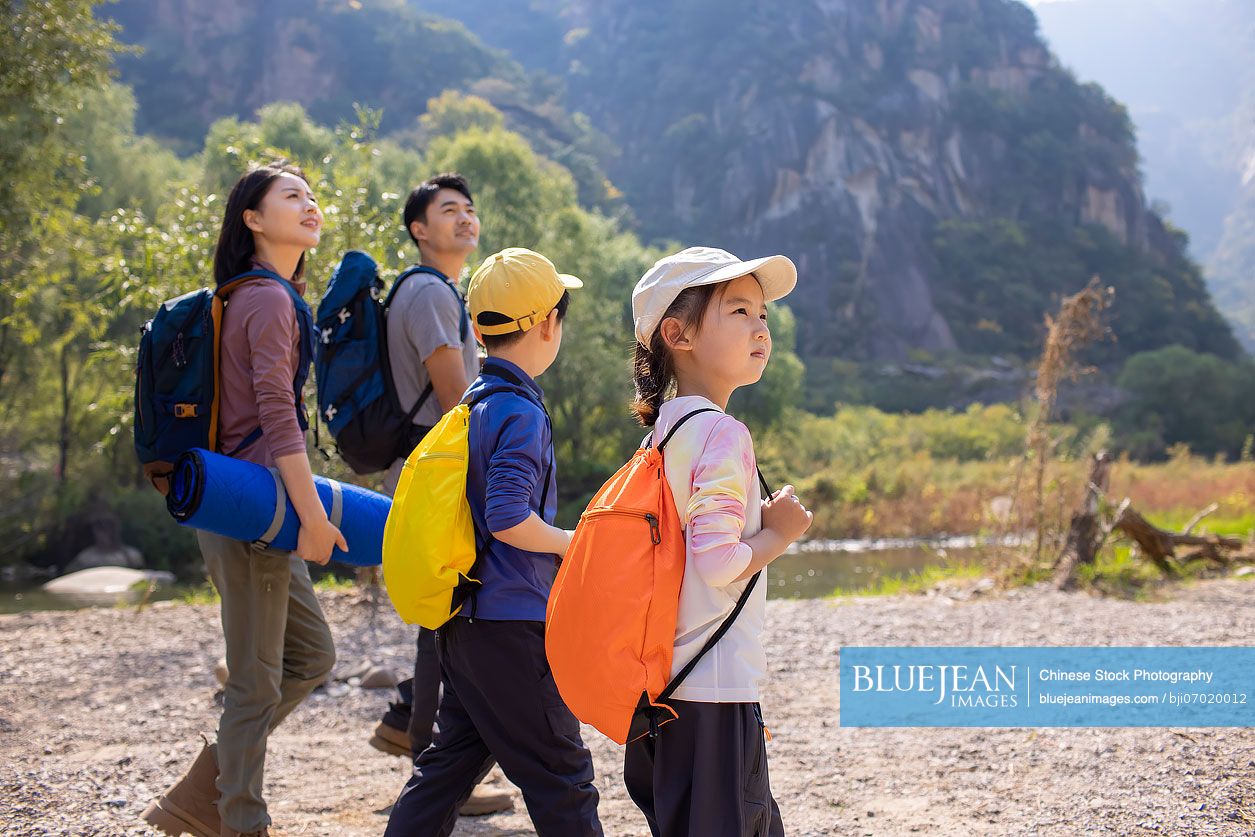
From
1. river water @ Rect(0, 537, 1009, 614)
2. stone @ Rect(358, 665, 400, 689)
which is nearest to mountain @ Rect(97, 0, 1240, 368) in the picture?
river water @ Rect(0, 537, 1009, 614)

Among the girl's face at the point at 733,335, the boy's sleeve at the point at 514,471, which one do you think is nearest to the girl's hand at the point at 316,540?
the boy's sleeve at the point at 514,471

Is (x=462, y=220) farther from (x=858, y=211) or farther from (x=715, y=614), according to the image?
(x=858, y=211)

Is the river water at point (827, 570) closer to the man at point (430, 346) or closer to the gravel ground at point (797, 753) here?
the gravel ground at point (797, 753)

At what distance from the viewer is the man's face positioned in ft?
11.4

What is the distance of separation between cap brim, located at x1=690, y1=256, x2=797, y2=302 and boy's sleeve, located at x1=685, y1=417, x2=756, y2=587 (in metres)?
0.31

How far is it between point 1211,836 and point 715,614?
193 cm

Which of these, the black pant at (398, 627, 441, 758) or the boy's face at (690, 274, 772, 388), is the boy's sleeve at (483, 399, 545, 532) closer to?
the boy's face at (690, 274, 772, 388)

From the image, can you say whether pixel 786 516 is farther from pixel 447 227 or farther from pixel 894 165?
pixel 894 165

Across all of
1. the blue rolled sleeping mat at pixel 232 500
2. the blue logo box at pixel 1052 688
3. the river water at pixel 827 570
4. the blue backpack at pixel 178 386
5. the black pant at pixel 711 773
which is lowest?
the river water at pixel 827 570

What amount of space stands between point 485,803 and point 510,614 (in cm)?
140

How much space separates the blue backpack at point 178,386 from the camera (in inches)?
113

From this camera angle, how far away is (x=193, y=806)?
2982 millimetres

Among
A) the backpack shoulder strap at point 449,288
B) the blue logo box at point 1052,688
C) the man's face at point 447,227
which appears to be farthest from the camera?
the blue logo box at point 1052,688

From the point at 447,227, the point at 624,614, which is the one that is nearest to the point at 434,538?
the point at 624,614
